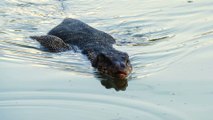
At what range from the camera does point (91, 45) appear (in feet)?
38.1

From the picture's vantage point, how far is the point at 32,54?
440 inches

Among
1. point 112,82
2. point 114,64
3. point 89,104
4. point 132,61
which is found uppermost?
point 89,104

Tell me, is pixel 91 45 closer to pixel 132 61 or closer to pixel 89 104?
pixel 132 61

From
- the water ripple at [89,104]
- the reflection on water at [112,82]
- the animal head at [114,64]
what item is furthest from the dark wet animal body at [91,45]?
the water ripple at [89,104]

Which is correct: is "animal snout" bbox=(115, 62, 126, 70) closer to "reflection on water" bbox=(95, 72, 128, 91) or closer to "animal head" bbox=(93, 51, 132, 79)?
"animal head" bbox=(93, 51, 132, 79)

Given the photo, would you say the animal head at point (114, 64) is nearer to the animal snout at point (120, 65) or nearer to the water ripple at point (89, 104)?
the animal snout at point (120, 65)

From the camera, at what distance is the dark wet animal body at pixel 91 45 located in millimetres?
9930

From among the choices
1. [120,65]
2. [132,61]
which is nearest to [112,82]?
[120,65]

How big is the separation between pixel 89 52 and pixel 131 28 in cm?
286

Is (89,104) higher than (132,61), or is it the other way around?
(89,104)

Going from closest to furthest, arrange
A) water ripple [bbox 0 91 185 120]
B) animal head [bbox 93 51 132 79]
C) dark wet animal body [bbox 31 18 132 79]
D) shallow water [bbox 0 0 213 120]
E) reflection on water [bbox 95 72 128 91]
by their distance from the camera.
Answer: water ripple [bbox 0 91 185 120] < shallow water [bbox 0 0 213 120] < reflection on water [bbox 95 72 128 91] < animal head [bbox 93 51 132 79] < dark wet animal body [bbox 31 18 132 79]

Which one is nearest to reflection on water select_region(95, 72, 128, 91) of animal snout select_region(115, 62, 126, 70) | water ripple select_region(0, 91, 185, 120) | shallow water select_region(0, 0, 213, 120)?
shallow water select_region(0, 0, 213, 120)

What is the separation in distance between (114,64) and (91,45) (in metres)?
1.80

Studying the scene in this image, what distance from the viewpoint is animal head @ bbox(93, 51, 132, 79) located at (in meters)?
9.78
